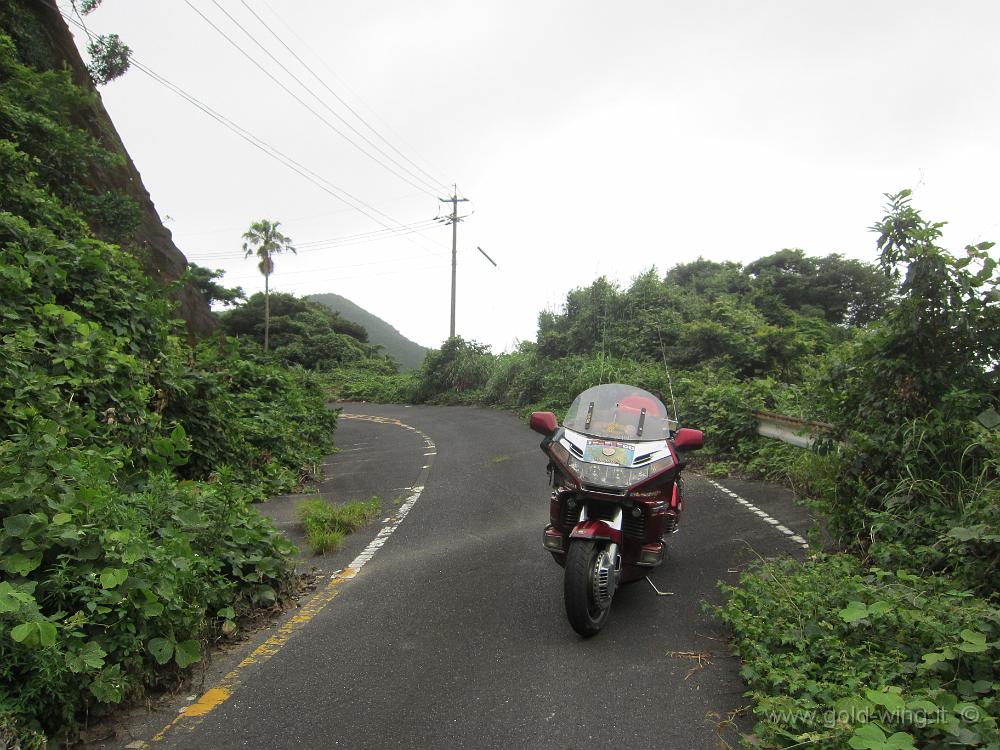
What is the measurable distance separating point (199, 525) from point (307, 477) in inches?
254

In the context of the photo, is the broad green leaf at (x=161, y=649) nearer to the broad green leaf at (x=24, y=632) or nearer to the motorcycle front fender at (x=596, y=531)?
the broad green leaf at (x=24, y=632)

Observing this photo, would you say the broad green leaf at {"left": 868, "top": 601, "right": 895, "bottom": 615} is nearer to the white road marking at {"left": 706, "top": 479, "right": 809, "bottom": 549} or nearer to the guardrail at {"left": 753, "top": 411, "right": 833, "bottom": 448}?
the white road marking at {"left": 706, "top": 479, "right": 809, "bottom": 549}

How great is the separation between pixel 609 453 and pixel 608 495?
13.3 inches

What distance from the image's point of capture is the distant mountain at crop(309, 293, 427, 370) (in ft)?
328

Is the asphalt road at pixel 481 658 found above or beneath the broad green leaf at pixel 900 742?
beneath

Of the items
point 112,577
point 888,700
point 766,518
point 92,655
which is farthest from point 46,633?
point 766,518

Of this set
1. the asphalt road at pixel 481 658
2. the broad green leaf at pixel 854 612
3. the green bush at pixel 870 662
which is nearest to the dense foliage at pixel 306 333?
the asphalt road at pixel 481 658

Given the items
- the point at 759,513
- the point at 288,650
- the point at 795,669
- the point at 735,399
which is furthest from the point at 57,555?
the point at 735,399

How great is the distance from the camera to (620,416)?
5418mm

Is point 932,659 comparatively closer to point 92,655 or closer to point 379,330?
point 92,655

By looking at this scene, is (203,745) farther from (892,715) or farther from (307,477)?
(307,477)

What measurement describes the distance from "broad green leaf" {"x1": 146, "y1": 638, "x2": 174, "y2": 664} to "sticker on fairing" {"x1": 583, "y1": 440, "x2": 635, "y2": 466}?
9.83 ft

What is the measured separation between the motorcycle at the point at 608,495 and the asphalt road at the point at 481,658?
36cm

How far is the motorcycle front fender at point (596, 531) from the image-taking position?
4.50m
